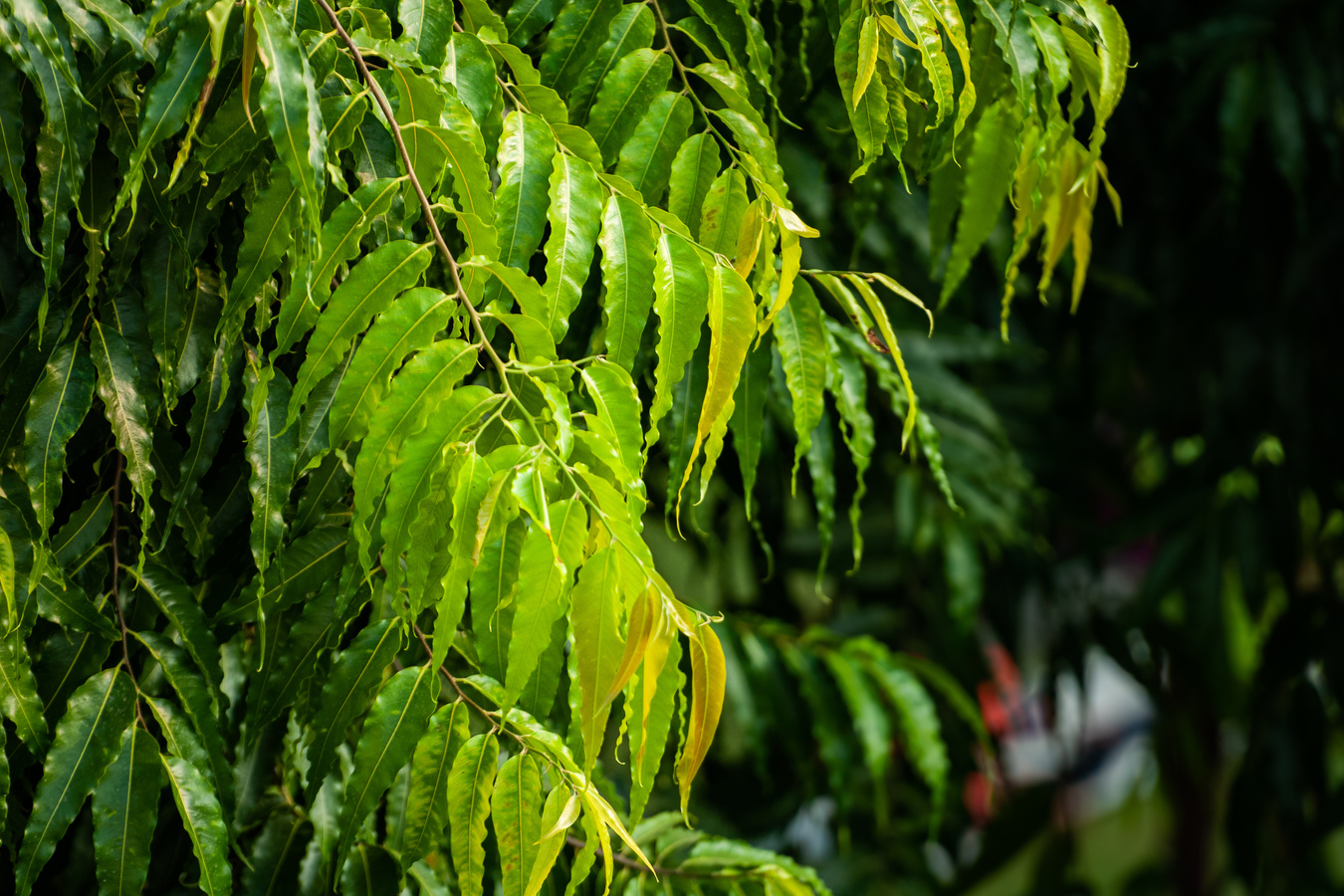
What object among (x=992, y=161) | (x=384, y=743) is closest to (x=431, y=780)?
(x=384, y=743)

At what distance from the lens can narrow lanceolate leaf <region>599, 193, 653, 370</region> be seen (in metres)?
0.48

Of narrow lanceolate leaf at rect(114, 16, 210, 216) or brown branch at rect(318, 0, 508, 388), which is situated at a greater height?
narrow lanceolate leaf at rect(114, 16, 210, 216)

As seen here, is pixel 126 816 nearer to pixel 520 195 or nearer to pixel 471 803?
pixel 471 803

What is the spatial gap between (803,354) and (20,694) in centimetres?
38

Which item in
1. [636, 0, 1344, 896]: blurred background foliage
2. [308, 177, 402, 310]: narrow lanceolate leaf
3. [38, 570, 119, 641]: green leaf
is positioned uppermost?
[308, 177, 402, 310]: narrow lanceolate leaf

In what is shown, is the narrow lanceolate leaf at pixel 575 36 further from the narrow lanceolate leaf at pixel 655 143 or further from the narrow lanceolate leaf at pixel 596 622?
the narrow lanceolate leaf at pixel 596 622

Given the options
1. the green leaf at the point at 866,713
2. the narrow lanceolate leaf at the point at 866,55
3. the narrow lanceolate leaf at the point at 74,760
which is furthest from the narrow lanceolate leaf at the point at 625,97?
the green leaf at the point at 866,713

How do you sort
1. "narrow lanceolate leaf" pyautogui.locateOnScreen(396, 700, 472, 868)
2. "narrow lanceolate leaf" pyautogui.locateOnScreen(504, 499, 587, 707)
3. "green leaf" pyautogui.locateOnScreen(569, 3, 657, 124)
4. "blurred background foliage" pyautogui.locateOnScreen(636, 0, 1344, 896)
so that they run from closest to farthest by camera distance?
1. "narrow lanceolate leaf" pyautogui.locateOnScreen(504, 499, 587, 707)
2. "narrow lanceolate leaf" pyautogui.locateOnScreen(396, 700, 472, 868)
3. "green leaf" pyautogui.locateOnScreen(569, 3, 657, 124)
4. "blurred background foliage" pyautogui.locateOnScreen(636, 0, 1344, 896)

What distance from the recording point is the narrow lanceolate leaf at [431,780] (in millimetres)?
485

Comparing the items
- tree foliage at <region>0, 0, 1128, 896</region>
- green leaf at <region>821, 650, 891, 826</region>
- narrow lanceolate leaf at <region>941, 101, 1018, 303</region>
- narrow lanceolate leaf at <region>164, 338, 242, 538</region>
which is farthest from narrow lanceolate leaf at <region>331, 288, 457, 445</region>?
green leaf at <region>821, 650, 891, 826</region>

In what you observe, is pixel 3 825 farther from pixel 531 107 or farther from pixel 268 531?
pixel 531 107

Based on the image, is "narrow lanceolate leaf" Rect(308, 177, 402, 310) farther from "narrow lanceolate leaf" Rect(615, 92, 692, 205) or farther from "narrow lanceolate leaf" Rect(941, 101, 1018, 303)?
"narrow lanceolate leaf" Rect(941, 101, 1018, 303)

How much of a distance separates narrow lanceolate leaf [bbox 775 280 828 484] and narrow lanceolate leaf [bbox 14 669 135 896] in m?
0.33

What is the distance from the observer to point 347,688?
0.51 m
